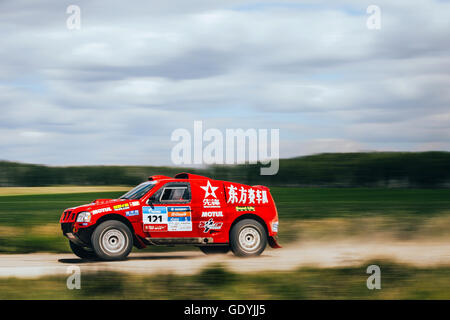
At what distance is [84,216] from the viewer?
14117 millimetres

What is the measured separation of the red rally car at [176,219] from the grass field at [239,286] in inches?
107

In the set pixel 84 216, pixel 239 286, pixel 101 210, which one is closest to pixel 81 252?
pixel 84 216

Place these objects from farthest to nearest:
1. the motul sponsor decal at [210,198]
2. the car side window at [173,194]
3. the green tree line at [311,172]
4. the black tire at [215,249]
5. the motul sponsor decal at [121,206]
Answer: the green tree line at [311,172], the black tire at [215,249], the motul sponsor decal at [210,198], the car side window at [173,194], the motul sponsor decal at [121,206]

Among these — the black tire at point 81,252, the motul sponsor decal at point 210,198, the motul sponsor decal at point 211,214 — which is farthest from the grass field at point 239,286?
the black tire at point 81,252

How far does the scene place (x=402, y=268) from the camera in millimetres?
12391

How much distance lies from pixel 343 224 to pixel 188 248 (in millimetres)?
8328

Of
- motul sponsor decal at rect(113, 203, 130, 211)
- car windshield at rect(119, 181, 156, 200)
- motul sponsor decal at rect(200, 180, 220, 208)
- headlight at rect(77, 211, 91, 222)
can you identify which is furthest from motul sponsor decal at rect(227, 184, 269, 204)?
headlight at rect(77, 211, 91, 222)

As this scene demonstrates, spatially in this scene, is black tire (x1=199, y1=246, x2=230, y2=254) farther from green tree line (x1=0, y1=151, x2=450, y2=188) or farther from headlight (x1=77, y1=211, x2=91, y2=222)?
green tree line (x1=0, y1=151, x2=450, y2=188)

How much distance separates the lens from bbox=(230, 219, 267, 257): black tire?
48.6ft

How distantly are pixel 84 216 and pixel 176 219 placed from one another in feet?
6.51

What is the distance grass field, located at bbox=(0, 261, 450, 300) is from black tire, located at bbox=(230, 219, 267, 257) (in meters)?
2.95

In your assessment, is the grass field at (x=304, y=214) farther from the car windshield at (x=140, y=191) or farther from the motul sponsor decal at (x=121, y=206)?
the motul sponsor decal at (x=121, y=206)

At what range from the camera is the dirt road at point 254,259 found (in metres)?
12.9
